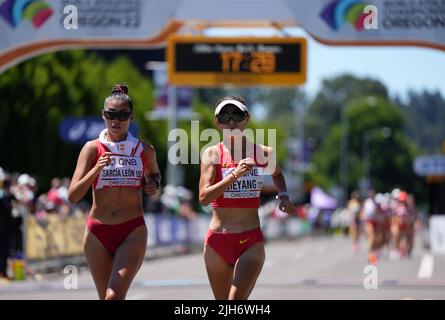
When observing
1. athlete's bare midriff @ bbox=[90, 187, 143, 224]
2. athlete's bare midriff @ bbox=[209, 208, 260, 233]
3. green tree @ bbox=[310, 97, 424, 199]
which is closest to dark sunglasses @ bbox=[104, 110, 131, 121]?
athlete's bare midriff @ bbox=[90, 187, 143, 224]

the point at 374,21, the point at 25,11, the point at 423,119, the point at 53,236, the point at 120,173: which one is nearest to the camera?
the point at 120,173

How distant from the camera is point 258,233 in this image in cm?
928

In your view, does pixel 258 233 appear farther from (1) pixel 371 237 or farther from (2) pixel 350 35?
(1) pixel 371 237

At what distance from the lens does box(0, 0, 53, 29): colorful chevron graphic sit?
2038 centimetres

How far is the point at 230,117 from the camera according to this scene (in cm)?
928

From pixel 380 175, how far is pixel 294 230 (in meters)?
61.2

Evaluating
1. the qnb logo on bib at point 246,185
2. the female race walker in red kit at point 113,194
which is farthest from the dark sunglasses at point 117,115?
the qnb logo on bib at point 246,185

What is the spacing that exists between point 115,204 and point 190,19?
37.3 feet

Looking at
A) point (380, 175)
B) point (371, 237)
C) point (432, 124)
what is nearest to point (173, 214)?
point (371, 237)

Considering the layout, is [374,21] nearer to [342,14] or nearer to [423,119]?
[342,14]

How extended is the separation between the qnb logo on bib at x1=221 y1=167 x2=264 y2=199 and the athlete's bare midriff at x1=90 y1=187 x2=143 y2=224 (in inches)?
28.2

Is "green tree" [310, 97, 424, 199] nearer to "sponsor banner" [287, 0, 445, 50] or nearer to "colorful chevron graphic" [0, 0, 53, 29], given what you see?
"sponsor banner" [287, 0, 445, 50]

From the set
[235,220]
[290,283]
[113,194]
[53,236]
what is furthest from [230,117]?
[53,236]

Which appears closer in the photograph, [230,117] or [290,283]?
[230,117]
